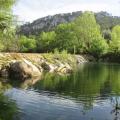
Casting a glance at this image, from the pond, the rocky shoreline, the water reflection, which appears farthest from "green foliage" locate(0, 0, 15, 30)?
the rocky shoreline

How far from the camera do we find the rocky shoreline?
181 feet

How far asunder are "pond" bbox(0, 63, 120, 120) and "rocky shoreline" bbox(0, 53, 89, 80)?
262 inches

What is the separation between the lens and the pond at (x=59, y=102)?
28312 mm

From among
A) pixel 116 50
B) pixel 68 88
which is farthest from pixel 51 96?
pixel 116 50

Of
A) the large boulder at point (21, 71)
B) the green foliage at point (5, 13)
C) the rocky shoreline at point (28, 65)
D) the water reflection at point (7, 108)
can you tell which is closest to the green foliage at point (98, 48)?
the rocky shoreline at point (28, 65)

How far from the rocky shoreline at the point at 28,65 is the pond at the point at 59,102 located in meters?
6.67

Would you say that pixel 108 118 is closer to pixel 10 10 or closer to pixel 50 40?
pixel 10 10

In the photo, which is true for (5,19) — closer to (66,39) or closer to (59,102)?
(59,102)

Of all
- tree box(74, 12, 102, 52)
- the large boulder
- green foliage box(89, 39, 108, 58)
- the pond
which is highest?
tree box(74, 12, 102, 52)

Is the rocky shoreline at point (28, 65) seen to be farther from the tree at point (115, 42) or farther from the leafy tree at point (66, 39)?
the tree at point (115, 42)

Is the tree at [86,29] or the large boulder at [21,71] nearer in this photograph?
the large boulder at [21,71]

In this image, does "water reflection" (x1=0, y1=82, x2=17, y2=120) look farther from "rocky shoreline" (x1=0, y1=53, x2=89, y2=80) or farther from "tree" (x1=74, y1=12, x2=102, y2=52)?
"tree" (x1=74, y1=12, x2=102, y2=52)

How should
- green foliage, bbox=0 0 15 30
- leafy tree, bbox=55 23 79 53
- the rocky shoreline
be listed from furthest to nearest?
1. leafy tree, bbox=55 23 79 53
2. the rocky shoreline
3. green foliage, bbox=0 0 15 30

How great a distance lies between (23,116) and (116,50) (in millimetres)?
100953
